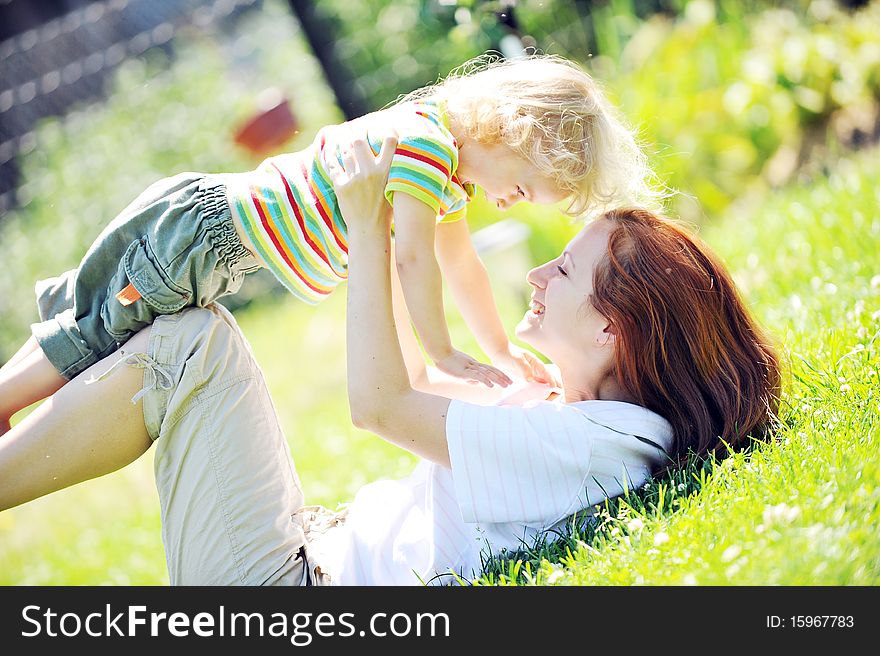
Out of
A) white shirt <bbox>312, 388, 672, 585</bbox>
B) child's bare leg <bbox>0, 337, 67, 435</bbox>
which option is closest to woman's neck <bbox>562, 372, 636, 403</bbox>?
white shirt <bbox>312, 388, 672, 585</bbox>

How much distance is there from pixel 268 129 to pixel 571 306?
444 centimetres

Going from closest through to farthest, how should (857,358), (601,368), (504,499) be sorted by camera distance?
(504,499) → (601,368) → (857,358)

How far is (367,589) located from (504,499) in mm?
390

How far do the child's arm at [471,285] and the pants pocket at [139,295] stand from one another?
2.64 feet

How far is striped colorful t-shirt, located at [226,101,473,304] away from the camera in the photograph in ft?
7.80

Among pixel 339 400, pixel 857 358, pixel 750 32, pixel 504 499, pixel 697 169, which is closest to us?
pixel 504 499

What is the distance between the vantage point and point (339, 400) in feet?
16.1

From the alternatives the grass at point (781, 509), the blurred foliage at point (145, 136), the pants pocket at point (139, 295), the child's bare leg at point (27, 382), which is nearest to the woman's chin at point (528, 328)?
the grass at point (781, 509)

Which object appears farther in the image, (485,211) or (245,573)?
(485,211)

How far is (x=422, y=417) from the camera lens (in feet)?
7.00

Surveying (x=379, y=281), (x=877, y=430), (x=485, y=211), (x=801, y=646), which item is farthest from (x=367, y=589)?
(x=485, y=211)

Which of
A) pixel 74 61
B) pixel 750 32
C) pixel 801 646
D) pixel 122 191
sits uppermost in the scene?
pixel 74 61

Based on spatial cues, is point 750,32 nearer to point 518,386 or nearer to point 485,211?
point 485,211

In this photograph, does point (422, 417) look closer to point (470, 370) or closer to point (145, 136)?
point (470, 370)
